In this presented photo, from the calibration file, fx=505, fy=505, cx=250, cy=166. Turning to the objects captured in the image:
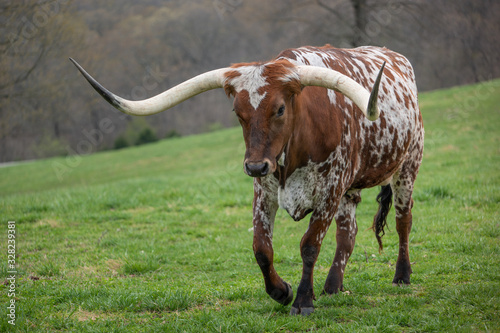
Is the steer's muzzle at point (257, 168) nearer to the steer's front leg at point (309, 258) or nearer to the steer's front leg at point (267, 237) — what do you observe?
the steer's front leg at point (267, 237)

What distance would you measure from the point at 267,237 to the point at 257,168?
92 centimetres

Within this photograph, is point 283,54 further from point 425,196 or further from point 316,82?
point 425,196

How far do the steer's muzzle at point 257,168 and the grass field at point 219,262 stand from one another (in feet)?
4.12

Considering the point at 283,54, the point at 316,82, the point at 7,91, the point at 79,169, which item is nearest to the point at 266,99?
the point at 316,82

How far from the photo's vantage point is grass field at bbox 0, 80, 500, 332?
421cm

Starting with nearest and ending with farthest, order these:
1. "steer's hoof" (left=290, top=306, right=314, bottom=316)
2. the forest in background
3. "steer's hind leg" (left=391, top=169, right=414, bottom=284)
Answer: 1. "steer's hoof" (left=290, top=306, right=314, bottom=316)
2. "steer's hind leg" (left=391, top=169, right=414, bottom=284)
3. the forest in background

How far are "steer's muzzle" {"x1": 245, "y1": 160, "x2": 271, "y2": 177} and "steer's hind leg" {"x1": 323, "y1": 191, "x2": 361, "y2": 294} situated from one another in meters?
1.78

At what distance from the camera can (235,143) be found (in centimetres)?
2345

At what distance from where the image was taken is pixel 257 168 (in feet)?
12.4

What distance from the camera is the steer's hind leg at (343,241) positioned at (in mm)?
5020

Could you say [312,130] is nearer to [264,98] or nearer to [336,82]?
[336,82]

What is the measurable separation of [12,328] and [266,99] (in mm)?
2716

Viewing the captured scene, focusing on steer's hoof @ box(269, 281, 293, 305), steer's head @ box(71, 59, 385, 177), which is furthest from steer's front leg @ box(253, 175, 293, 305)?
Answer: steer's head @ box(71, 59, 385, 177)

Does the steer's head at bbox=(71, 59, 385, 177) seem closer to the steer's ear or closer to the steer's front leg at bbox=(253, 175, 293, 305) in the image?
the steer's ear
